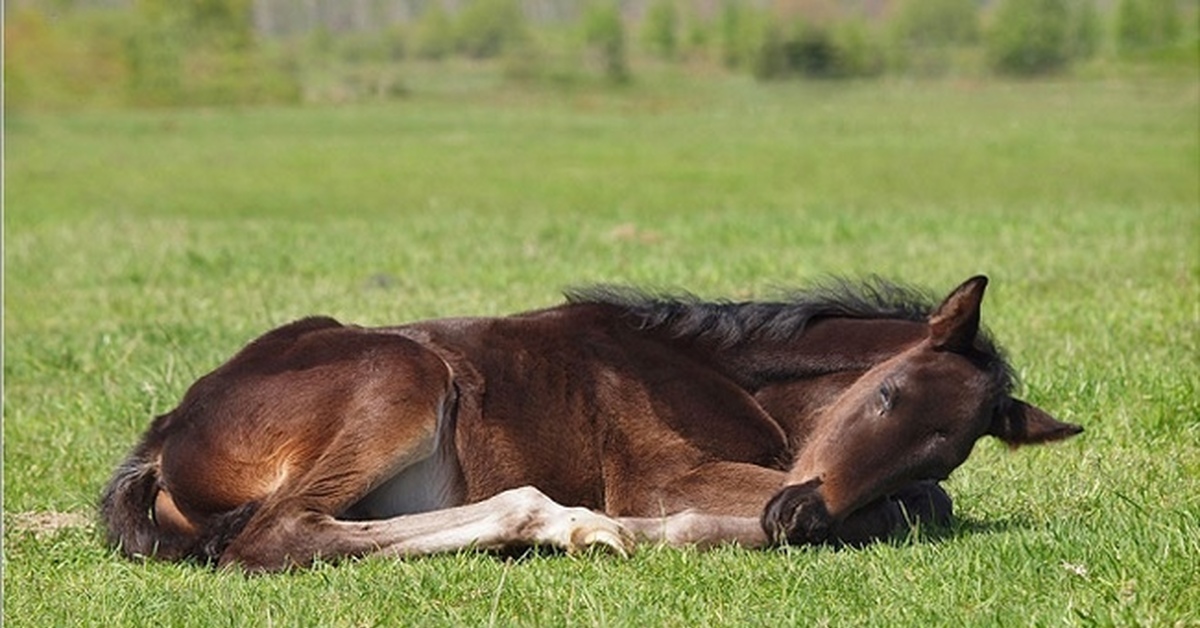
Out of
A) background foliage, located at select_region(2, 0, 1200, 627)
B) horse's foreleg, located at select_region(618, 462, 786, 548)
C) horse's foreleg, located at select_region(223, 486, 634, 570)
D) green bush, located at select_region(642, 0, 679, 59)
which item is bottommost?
green bush, located at select_region(642, 0, 679, 59)

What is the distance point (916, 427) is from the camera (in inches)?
252

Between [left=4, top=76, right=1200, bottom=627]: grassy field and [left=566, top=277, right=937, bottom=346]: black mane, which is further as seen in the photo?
[left=566, top=277, right=937, bottom=346]: black mane

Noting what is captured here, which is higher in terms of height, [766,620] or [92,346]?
[766,620]

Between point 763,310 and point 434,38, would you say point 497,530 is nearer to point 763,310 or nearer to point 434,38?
point 763,310

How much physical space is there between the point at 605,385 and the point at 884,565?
1.41 m

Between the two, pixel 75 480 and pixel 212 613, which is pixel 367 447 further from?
pixel 75 480

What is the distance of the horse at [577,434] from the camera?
6.37 m

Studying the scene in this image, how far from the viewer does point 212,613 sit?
223 inches

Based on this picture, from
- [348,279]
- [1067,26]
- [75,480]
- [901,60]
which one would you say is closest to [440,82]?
[901,60]

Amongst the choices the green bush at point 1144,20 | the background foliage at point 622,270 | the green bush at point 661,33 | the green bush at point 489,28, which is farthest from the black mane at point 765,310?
the green bush at point 661,33

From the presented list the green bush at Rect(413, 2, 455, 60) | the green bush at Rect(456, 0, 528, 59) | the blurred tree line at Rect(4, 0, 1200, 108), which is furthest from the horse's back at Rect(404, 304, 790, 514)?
the green bush at Rect(413, 2, 455, 60)

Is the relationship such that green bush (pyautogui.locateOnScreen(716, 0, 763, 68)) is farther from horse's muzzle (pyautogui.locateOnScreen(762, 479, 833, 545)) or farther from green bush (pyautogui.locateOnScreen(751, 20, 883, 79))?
horse's muzzle (pyautogui.locateOnScreen(762, 479, 833, 545))

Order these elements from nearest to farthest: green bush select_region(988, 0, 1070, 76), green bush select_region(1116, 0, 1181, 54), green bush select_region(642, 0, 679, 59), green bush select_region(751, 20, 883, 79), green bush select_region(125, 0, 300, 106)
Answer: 1. green bush select_region(125, 0, 300, 106)
2. green bush select_region(988, 0, 1070, 76)
3. green bush select_region(751, 20, 883, 79)
4. green bush select_region(1116, 0, 1181, 54)
5. green bush select_region(642, 0, 679, 59)

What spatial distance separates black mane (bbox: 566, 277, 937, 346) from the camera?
23.5 ft
